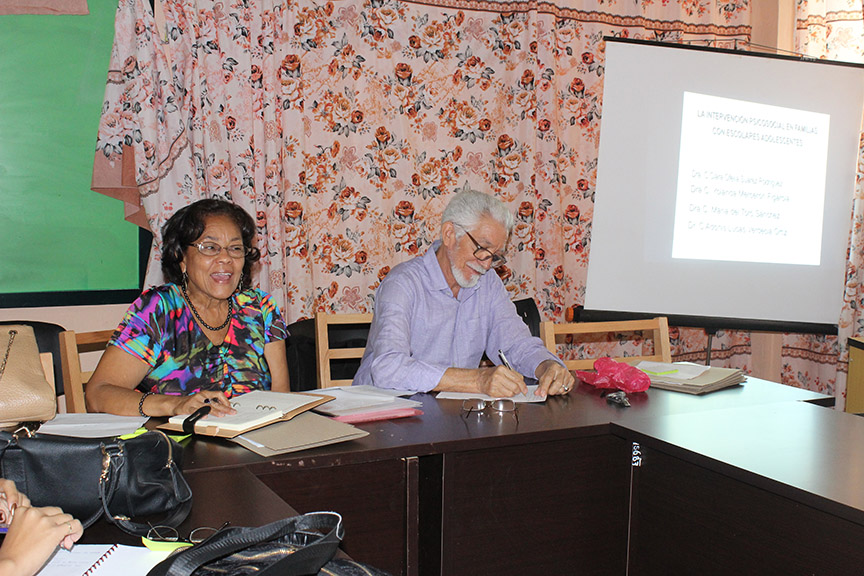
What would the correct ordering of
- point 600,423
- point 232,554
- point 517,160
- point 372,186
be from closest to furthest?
point 232,554 < point 600,423 < point 372,186 < point 517,160

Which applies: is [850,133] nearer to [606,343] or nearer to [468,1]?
[606,343]

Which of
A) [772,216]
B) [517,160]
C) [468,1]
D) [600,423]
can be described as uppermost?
[468,1]

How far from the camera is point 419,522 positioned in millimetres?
1654

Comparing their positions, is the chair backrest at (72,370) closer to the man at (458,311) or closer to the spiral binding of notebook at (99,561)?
the man at (458,311)

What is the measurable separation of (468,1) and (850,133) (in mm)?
1889

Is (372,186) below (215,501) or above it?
above

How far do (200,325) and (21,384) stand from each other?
2.18ft

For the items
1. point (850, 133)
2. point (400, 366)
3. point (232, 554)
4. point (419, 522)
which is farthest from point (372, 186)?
point (232, 554)

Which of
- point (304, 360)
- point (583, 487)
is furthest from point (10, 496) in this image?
point (304, 360)

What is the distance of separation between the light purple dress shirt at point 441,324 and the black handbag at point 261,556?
130cm

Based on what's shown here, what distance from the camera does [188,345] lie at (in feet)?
6.67

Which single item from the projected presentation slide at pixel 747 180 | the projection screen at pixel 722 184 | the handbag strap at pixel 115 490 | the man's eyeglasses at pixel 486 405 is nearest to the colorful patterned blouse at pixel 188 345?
the man's eyeglasses at pixel 486 405

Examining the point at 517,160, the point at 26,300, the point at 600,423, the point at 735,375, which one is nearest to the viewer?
the point at 600,423

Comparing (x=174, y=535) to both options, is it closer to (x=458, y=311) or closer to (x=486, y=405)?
(x=486, y=405)
